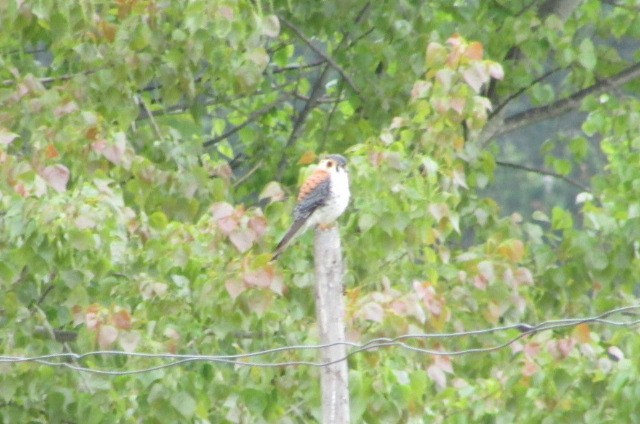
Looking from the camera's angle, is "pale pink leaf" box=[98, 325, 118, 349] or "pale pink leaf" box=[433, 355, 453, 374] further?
"pale pink leaf" box=[433, 355, 453, 374]

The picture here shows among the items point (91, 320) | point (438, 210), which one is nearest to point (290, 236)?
point (438, 210)

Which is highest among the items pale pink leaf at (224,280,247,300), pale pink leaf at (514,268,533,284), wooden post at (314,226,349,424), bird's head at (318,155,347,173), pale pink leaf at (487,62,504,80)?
pale pink leaf at (487,62,504,80)

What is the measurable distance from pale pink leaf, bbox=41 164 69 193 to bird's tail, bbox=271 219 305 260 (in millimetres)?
846

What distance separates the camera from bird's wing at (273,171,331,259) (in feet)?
19.2

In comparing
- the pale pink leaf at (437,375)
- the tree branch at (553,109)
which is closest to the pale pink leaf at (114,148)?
the pale pink leaf at (437,375)

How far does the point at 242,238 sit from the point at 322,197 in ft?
1.73

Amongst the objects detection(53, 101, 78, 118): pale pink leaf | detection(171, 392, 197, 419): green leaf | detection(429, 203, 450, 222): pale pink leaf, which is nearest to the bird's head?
detection(429, 203, 450, 222): pale pink leaf

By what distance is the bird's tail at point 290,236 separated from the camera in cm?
588

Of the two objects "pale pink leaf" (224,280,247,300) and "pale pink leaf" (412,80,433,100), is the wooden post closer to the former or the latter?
"pale pink leaf" (224,280,247,300)

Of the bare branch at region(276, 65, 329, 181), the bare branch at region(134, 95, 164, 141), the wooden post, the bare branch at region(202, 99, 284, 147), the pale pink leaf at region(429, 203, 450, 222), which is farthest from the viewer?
the bare branch at region(202, 99, 284, 147)

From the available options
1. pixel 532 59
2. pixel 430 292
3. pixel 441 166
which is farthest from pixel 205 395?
pixel 532 59

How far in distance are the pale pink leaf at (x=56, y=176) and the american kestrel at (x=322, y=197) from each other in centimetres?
84

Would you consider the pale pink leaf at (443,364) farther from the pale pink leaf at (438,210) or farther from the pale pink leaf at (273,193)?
the pale pink leaf at (273,193)

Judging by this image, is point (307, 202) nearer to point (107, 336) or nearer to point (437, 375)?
point (437, 375)
